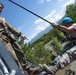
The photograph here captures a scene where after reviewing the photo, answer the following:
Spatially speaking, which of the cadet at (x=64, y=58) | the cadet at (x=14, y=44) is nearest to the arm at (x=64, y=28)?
the cadet at (x=64, y=58)

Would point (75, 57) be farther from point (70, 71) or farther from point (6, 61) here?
point (6, 61)

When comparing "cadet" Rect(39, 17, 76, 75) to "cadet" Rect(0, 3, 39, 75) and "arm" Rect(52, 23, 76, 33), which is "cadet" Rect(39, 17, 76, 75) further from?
"cadet" Rect(0, 3, 39, 75)

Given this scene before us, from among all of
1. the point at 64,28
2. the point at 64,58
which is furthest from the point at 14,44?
the point at 64,58

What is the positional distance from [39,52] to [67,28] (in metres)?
43.8

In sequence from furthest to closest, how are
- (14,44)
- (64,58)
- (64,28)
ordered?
(64,58), (64,28), (14,44)

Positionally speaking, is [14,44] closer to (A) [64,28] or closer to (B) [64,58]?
(A) [64,28]

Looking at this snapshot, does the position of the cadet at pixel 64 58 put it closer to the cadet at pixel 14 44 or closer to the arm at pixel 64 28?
the arm at pixel 64 28

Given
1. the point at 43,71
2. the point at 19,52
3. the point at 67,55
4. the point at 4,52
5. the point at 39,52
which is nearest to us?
the point at 4,52

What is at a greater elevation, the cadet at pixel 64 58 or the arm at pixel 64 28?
the arm at pixel 64 28

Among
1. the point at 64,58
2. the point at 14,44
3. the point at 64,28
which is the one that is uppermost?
the point at 14,44

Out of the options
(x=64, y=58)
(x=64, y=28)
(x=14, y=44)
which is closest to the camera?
(x=14, y=44)

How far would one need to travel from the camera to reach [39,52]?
5025cm

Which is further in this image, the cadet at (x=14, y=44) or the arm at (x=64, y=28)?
the arm at (x=64, y=28)

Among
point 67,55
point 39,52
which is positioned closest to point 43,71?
point 67,55
